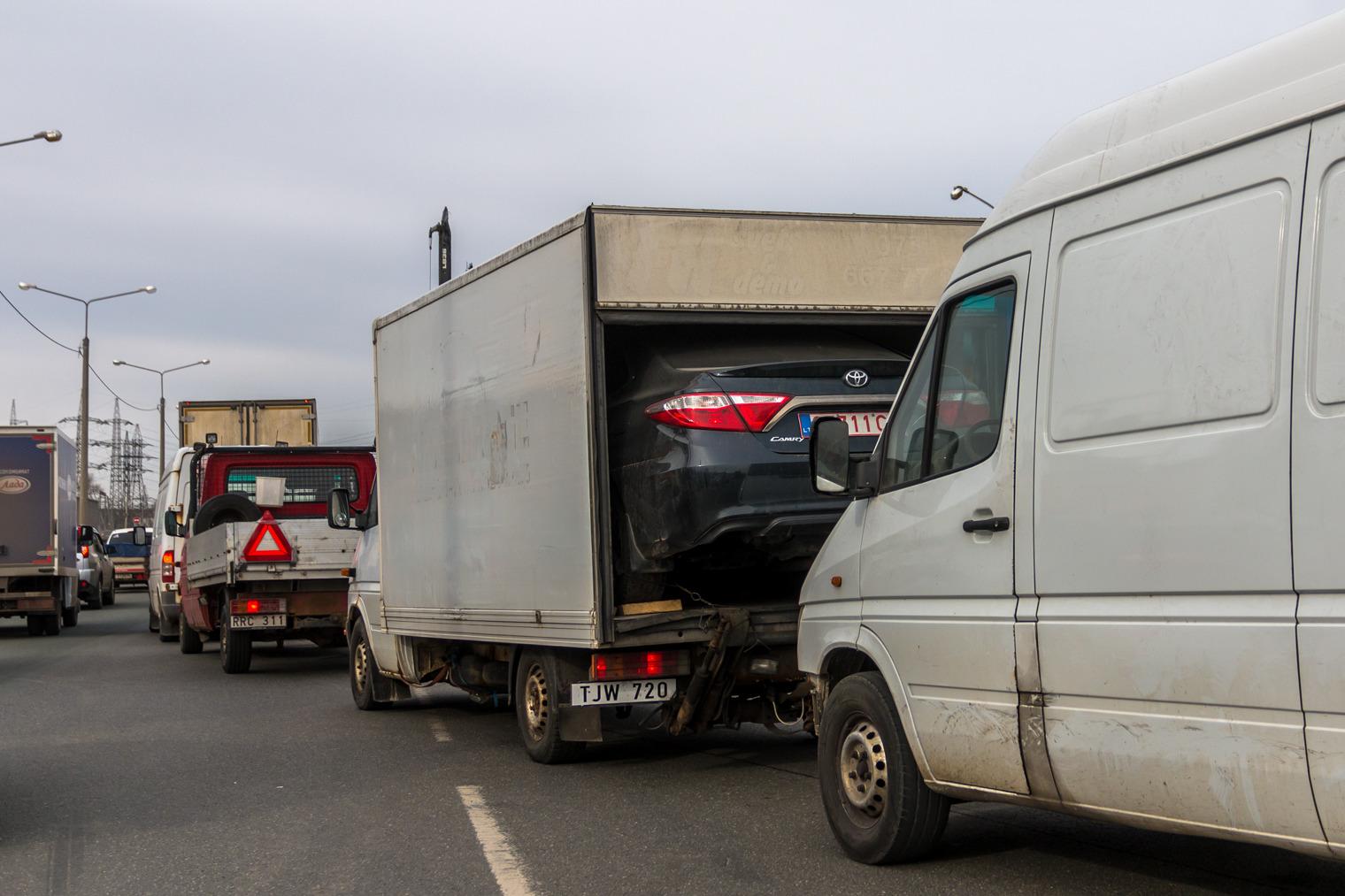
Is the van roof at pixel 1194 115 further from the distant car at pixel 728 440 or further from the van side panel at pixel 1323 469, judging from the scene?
the distant car at pixel 728 440

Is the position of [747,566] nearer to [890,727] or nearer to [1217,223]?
[890,727]

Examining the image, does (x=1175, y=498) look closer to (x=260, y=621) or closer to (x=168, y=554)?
(x=260, y=621)

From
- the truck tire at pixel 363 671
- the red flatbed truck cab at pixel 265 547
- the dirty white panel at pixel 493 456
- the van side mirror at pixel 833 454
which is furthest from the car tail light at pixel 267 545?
the van side mirror at pixel 833 454

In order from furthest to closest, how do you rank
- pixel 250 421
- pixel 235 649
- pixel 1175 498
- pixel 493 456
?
pixel 250 421, pixel 235 649, pixel 493 456, pixel 1175 498

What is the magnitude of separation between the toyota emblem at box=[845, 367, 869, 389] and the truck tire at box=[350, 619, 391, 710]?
5.49 meters

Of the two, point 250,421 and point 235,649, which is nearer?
point 235,649

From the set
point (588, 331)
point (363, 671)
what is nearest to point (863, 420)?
point (588, 331)

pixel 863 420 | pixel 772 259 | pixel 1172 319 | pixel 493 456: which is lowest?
pixel 493 456

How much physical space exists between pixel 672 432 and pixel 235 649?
390 inches

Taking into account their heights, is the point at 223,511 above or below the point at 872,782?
above

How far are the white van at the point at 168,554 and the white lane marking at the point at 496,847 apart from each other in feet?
41.1

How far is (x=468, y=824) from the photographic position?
7.32 metres

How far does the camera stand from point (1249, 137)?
14.5 ft

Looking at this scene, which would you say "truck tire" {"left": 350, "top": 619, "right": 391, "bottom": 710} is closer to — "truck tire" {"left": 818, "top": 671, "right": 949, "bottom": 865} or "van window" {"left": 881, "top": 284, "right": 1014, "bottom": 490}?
"truck tire" {"left": 818, "top": 671, "right": 949, "bottom": 865}
